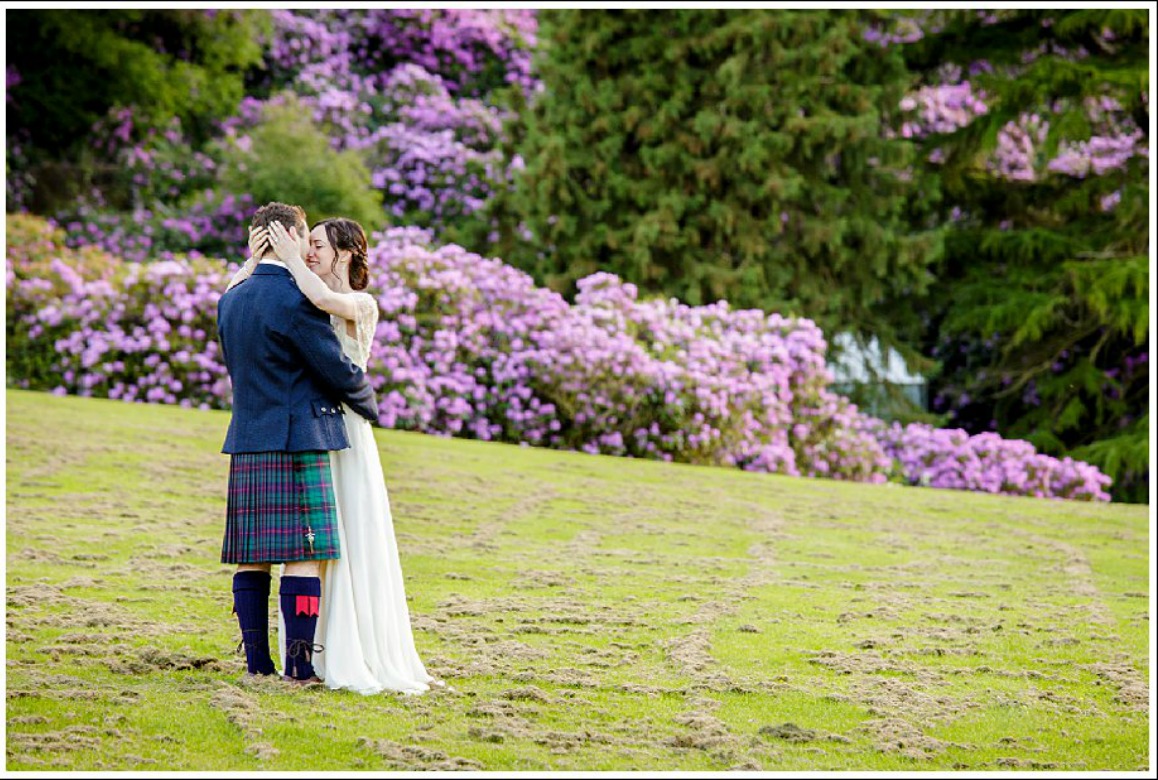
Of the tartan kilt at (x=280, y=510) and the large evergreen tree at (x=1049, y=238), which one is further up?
the large evergreen tree at (x=1049, y=238)

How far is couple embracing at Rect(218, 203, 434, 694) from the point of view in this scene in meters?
4.00

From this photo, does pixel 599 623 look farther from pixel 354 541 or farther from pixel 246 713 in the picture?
pixel 246 713

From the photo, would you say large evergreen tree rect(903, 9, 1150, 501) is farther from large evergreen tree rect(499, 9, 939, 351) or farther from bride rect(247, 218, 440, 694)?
bride rect(247, 218, 440, 694)

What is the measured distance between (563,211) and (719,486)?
469 centimetres

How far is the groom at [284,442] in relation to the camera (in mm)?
3986

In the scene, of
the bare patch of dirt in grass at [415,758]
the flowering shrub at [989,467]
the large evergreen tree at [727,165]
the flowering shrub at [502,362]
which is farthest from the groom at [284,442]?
the large evergreen tree at [727,165]

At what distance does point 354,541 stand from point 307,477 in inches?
9.2

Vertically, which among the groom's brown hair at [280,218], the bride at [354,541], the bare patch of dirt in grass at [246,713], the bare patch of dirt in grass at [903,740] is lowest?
the bare patch of dirt in grass at [246,713]

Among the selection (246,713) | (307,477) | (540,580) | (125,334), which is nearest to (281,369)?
(307,477)

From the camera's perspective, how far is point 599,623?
521cm

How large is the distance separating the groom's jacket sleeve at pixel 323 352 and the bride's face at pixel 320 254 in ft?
0.53

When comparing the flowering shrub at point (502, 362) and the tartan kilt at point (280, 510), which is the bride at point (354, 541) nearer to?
the tartan kilt at point (280, 510)

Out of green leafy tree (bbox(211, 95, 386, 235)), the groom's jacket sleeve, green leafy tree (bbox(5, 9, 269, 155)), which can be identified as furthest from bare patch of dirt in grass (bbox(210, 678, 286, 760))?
green leafy tree (bbox(5, 9, 269, 155))

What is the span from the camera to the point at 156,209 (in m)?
14.6
